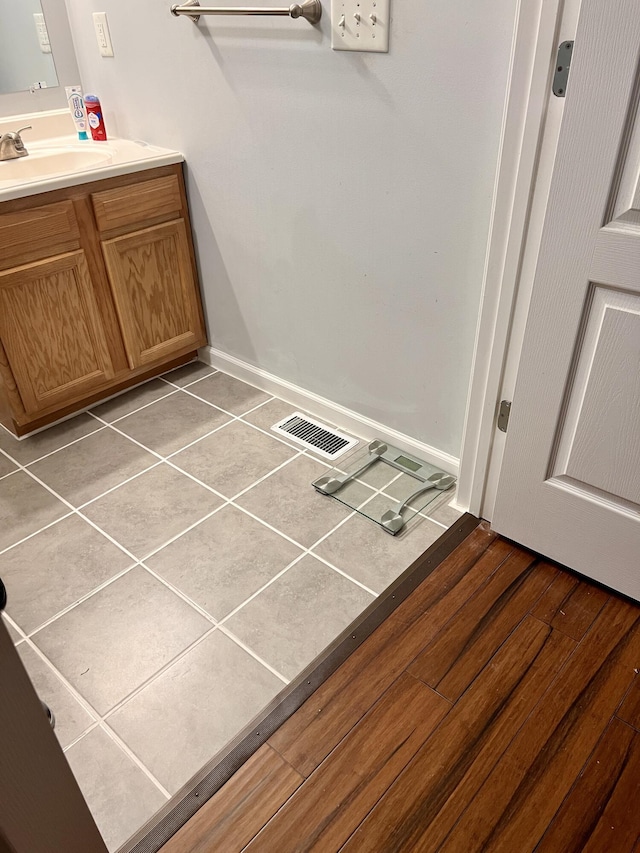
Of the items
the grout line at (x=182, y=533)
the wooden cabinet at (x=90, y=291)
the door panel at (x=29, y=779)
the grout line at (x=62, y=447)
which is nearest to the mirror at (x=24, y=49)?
the wooden cabinet at (x=90, y=291)

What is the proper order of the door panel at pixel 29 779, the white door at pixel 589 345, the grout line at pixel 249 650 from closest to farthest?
the door panel at pixel 29 779, the white door at pixel 589 345, the grout line at pixel 249 650

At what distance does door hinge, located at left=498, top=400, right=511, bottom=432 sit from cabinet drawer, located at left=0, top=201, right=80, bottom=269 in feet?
4.67

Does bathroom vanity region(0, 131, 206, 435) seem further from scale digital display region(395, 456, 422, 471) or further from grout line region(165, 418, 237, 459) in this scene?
scale digital display region(395, 456, 422, 471)

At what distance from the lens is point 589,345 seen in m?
1.37

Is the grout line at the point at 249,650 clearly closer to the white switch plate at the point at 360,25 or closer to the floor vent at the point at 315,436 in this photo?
the floor vent at the point at 315,436

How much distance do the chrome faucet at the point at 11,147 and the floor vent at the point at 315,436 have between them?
1253 millimetres

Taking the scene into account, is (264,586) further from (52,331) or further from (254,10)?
(254,10)

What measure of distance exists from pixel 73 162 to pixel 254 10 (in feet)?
3.09

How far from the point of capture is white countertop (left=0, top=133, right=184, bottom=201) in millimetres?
1919

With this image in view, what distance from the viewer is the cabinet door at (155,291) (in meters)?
2.22

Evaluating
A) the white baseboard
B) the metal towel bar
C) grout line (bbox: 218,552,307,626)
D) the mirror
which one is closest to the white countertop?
the mirror

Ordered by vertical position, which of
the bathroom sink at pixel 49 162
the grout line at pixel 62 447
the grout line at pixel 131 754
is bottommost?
the grout line at pixel 131 754

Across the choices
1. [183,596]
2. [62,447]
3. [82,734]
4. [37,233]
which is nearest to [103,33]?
[37,233]

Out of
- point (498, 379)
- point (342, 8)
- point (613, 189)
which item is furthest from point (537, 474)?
point (342, 8)
